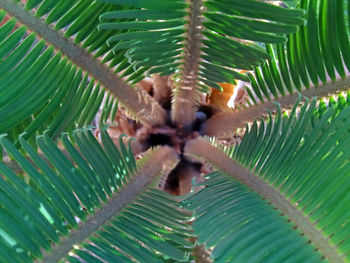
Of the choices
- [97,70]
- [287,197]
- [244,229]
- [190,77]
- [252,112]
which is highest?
[252,112]

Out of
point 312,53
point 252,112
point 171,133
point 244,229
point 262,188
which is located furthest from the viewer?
point 171,133

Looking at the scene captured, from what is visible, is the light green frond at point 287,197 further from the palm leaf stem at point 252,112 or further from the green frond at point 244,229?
the palm leaf stem at point 252,112

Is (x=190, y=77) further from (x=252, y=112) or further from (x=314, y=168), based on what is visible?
(x=314, y=168)

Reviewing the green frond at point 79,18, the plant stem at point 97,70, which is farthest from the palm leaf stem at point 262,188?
the green frond at point 79,18

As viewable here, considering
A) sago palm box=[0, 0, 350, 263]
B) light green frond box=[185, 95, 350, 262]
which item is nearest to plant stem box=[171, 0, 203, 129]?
sago palm box=[0, 0, 350, 263]

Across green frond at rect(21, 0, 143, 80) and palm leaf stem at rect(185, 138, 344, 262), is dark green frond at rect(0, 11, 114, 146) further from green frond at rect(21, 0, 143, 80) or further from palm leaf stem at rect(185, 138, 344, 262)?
palm leaf stem at rect(185, 138, 344, 262)

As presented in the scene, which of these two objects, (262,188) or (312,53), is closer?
(262,188)

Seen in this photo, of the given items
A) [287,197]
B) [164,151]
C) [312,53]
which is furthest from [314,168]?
[164,151]

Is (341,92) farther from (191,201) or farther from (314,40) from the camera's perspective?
(191,201)
